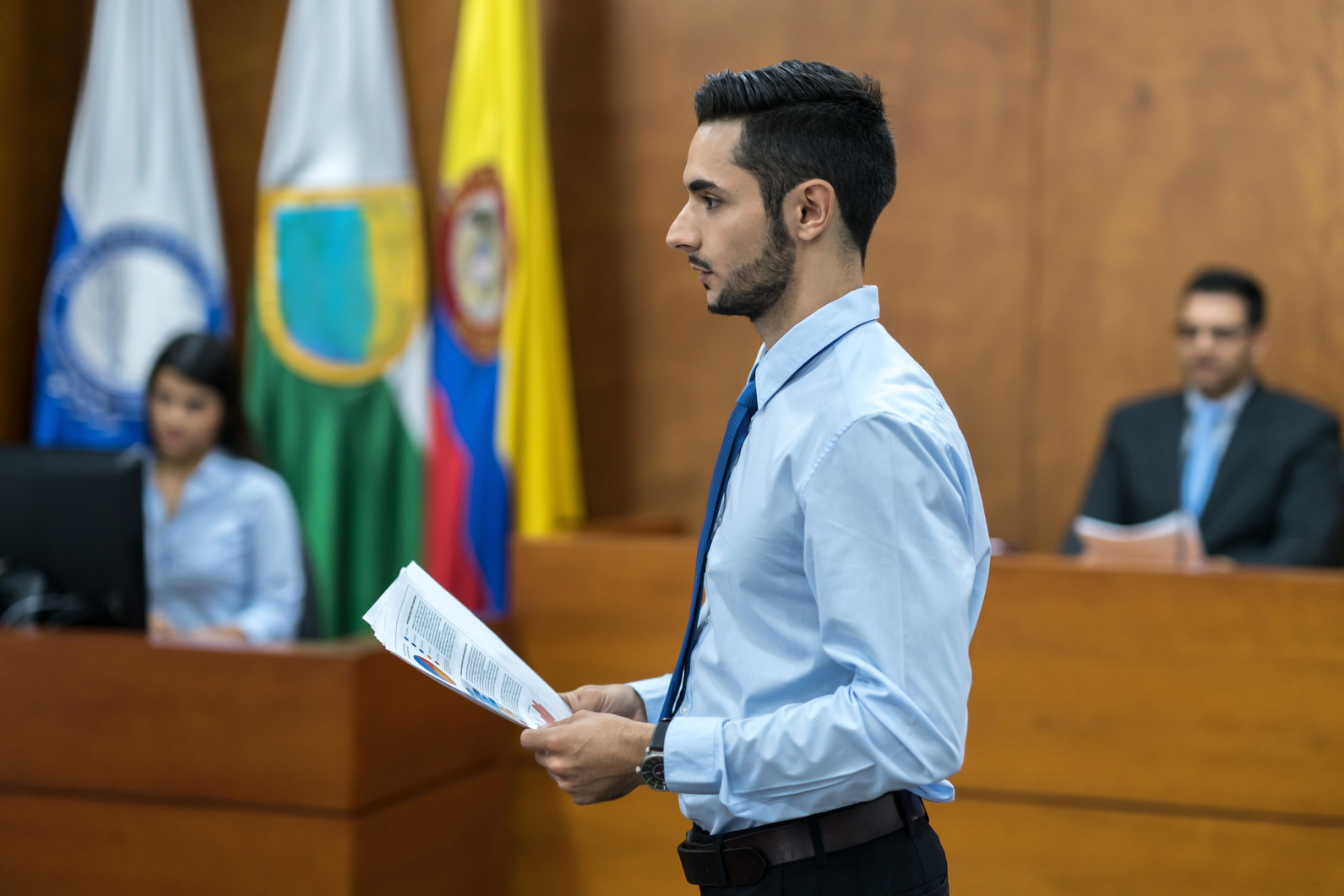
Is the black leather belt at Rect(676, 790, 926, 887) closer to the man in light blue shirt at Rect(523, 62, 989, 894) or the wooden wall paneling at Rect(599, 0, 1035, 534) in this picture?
the man in light blue shirt at Rect(523, 62, 989, 894)

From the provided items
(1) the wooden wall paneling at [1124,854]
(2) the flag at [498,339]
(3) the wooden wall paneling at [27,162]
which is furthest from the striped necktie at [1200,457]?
(3) the wooden wall paneling at [27,162]

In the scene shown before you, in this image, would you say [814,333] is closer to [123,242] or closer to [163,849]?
[163,849]

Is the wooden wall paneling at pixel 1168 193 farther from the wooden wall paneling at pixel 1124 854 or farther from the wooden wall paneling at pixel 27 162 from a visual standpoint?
the wooden wall paneling at pixel 27 162

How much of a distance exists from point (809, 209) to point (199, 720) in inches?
82.9

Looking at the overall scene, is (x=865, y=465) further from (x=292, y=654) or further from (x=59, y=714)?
(x=59, y=714)

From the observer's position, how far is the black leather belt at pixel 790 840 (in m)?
1.35

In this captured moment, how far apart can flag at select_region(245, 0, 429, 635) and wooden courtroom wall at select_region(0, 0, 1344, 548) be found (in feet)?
1.06

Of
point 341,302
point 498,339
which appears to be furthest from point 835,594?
point 341,302

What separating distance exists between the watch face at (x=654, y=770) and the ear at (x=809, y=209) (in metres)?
0.54

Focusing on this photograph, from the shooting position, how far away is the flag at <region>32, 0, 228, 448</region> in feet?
13.8

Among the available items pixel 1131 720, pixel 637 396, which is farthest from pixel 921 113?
pixel 1131 720

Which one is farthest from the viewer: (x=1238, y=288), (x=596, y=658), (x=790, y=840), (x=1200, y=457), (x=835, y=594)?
(x=1200, y=457)

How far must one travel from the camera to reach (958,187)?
13.3 feet

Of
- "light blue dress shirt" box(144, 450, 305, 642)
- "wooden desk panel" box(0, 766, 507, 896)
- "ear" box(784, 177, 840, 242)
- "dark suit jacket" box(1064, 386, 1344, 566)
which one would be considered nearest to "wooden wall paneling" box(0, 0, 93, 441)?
"light blue dress shirt" box(144, 450, 305, 642)
